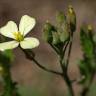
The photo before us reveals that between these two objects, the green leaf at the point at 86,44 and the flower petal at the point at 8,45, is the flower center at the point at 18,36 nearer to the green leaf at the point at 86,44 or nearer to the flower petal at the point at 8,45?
the flower petal at the point at 8,45

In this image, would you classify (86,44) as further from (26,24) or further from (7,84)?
(7,84)

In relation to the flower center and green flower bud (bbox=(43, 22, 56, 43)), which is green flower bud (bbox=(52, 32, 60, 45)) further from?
the flower center

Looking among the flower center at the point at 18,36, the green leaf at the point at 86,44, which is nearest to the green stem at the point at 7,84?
the flower center at the point at 18,36

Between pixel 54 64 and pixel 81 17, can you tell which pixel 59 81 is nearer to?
pixel 54 64

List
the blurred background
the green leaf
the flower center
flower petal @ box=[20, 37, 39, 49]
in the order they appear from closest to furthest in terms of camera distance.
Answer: flower petal @ box=[20, 37, 39, 49]
the flower center
the green leaf
the blurred background

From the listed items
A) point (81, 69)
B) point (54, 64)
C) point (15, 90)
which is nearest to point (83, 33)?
point (81, 69)

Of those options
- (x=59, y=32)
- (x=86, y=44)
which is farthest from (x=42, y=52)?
(x=59, y=32)

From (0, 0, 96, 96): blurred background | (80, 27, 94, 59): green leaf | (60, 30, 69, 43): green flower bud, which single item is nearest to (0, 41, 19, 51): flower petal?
(60, 30, 69, 43): green flower bud

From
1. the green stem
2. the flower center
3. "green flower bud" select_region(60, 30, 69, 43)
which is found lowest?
the green stem
